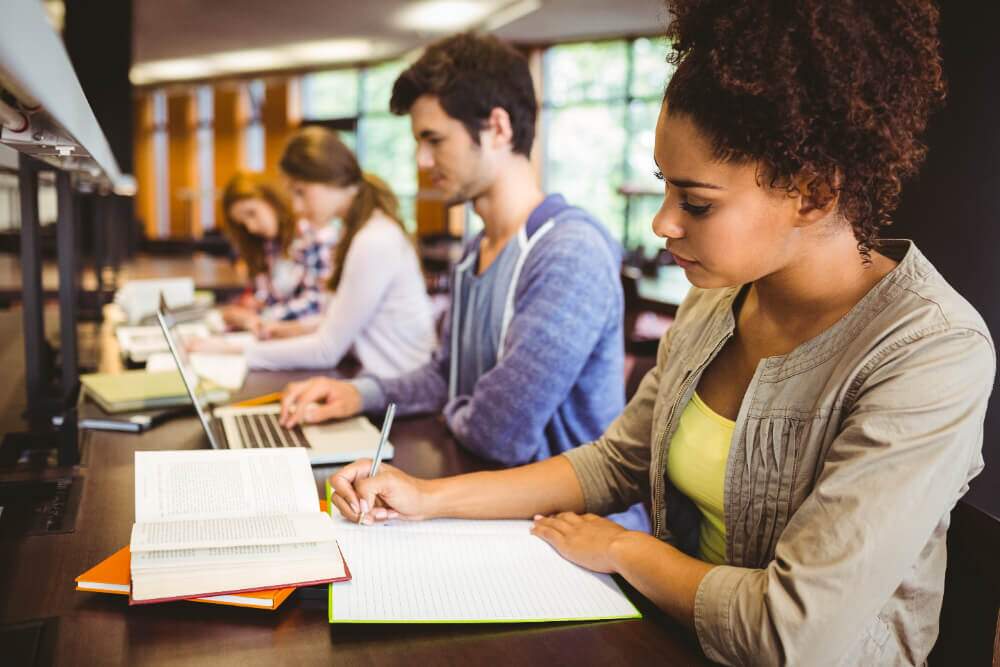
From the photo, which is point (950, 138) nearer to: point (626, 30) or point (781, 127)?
point (781, 127)

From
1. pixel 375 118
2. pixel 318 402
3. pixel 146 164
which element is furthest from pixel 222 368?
pixel 146 164

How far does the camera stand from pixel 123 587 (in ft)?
Result: 2.88

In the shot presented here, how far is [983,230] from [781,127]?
0.64m

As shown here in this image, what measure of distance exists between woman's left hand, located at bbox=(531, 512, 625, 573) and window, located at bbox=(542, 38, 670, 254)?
8.68 metres

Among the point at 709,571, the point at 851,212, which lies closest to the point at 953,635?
the point at 709,571

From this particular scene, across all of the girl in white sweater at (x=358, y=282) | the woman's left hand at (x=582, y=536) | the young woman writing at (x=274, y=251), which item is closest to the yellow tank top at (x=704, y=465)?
the woman's left hand at (x=582, y=536)

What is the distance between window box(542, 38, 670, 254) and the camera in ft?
33.0

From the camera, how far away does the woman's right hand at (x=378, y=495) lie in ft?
3.49

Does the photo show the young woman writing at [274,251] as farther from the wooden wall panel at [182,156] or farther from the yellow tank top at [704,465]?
the wooden wall panel at [182,156]

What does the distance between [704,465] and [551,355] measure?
18.5 inches

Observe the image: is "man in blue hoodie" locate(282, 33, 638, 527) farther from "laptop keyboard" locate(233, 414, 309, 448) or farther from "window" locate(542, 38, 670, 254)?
"window" locate(542, 38, 670, 254)

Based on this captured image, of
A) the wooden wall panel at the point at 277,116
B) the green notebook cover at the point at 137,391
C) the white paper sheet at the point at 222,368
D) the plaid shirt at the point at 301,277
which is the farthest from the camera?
the wooden wall panel at the point at 277,116

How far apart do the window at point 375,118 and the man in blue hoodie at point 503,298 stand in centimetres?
1054

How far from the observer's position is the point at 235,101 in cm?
1481
